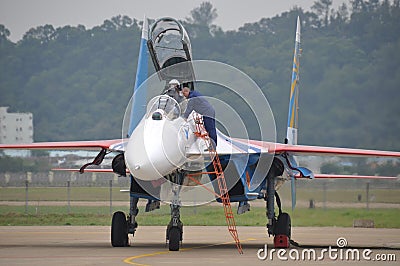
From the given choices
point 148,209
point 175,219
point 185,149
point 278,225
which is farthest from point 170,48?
point 278,225

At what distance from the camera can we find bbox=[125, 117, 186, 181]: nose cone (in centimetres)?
1475

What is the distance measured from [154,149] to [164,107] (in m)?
1.04

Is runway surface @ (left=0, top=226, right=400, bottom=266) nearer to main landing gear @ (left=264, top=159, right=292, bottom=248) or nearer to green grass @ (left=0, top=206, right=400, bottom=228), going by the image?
main landing gear @ (left=264, top=159, right=292, bottom=248)

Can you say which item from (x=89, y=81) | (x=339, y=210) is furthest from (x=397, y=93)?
(x=89, y=81)

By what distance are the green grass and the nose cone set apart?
1202 cm

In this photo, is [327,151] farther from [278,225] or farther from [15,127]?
[15,127]

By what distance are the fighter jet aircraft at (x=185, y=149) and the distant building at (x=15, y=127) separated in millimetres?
27571

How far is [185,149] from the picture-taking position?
16.0m

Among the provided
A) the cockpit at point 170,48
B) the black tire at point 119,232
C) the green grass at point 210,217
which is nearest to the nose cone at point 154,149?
the cockpit at point 170,48

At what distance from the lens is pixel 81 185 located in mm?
39781

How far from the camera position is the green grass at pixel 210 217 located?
26844mm

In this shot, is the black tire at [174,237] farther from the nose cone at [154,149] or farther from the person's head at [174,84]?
the person's head at [174,84]

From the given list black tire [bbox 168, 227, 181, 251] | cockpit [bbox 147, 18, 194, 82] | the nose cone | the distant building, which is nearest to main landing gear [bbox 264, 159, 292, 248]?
black tire [bbox 168, 227, 181, 251]

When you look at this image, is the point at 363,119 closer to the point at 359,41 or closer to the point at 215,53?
the point at 359,41
